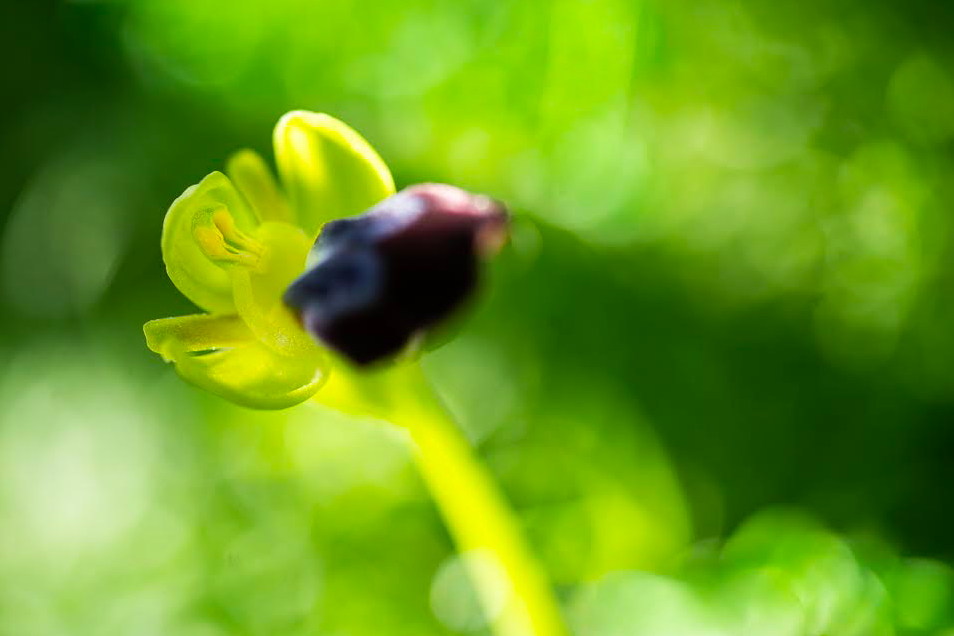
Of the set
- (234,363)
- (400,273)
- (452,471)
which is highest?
(400,273)

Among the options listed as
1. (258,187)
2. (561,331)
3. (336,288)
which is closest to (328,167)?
(258,187)

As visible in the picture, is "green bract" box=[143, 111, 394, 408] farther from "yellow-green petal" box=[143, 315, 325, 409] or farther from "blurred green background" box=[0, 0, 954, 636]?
"blurred green background" box=[0, 0, 954, 636]

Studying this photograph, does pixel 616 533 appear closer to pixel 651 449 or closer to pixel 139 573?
pixel 651 449

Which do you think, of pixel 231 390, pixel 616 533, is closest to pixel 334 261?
pixel 231 390

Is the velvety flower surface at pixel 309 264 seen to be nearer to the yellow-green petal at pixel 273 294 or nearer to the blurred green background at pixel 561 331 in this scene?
the yellow-green petal at pixel 273 294

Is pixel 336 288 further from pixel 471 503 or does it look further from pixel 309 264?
pixel 471 503

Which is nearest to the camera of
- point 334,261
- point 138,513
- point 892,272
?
point 334,261

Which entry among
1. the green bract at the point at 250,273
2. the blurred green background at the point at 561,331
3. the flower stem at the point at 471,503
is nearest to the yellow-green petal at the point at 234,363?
the green bract at the point at 250,273
